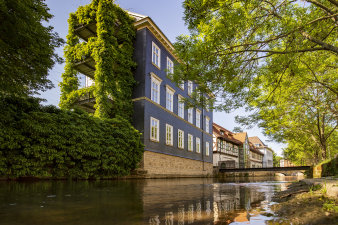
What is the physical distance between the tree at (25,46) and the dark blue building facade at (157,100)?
7.58 meters

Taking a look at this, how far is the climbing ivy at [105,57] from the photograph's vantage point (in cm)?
1697

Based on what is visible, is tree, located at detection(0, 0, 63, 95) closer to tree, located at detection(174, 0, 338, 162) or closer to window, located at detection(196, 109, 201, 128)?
tree, located at detection(174, 0, 338, 162)

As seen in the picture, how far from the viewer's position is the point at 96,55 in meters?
17.1

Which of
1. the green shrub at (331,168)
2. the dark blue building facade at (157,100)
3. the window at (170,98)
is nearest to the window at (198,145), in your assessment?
the dark blue building facade at (157,100)

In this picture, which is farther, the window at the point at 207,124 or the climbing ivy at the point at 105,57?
the window at the point at 207,124

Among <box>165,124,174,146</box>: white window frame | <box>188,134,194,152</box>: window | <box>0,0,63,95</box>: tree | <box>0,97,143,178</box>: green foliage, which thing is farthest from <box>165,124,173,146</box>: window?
<box>0,0,63,95</box>: tree

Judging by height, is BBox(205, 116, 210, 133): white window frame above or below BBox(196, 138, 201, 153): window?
above

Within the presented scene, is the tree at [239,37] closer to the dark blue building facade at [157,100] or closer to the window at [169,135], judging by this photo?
the dark blue building facade at [157,100]

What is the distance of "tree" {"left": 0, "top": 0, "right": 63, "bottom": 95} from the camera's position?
9.48m

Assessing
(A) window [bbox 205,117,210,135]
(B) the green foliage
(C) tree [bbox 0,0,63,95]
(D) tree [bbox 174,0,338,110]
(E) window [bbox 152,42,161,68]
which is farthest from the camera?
(A) window [bbox 205,117,210,135]

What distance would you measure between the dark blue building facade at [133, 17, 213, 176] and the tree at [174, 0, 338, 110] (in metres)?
8.51

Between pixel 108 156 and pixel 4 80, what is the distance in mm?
6542

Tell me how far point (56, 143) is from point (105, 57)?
26.7 feet

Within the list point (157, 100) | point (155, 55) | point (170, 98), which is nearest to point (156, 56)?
point (155, 55)
